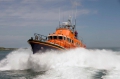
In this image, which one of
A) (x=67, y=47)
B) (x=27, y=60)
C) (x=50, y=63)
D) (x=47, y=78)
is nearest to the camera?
(x=47, y=78)

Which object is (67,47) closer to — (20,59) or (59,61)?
(59,61)

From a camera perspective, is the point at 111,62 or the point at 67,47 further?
the point at 67,47

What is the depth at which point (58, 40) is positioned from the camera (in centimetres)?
1709

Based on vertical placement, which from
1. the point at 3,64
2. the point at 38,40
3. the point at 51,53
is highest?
the point at 38,40

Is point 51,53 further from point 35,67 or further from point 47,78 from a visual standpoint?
point 47,78

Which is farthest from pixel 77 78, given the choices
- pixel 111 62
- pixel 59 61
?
pixel 111 62

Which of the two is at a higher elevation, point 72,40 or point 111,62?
point 72,40

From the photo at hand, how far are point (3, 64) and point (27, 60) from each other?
11.3 ft

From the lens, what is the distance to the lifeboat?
48.5ft

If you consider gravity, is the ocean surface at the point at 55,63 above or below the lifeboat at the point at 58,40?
below

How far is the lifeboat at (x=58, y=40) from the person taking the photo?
14773mm

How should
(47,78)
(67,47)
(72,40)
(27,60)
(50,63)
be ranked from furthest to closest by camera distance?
(72,40)
(67,47)
(27,60)
(50,63)
(47,78)

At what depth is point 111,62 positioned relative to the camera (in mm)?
15953

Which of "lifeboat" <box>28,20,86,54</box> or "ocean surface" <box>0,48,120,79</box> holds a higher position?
"lifeboat" <box>28,20,86,54</box>
